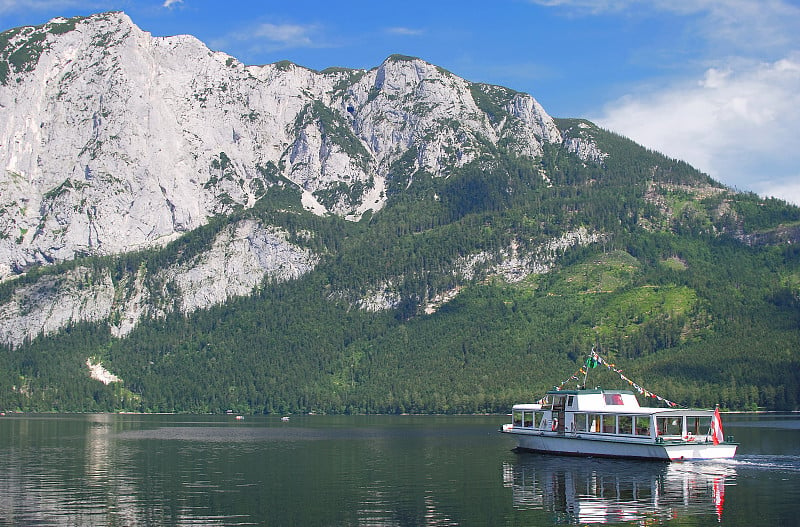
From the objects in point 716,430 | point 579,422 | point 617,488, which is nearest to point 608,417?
point 579,422

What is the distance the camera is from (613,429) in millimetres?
125250

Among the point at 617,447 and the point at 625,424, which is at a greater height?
the point at 625,424

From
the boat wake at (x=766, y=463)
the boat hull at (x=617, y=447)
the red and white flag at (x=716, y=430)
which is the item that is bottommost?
the boat wake at (x=766, y=463)

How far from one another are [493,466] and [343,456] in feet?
85.4

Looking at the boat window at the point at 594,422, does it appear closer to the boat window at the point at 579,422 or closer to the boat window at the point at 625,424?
the boat window at the point at 579,422

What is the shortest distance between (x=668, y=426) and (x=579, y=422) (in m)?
13.5

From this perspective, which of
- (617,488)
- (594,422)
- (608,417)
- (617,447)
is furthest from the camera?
(594,422)

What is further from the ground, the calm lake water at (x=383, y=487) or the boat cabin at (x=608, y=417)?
the boat cabin at (x=608, y=417)

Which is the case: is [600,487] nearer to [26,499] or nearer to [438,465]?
[438,465]

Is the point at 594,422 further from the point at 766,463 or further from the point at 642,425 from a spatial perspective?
the point at 766,463

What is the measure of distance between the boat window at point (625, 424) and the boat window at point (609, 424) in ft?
2.66

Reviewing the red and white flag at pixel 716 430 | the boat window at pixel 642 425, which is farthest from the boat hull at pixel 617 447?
the boat window at pixel 642 425

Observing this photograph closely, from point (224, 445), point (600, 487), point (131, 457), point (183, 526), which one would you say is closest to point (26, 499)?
point (183, 526)

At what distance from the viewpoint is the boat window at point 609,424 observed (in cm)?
12519
